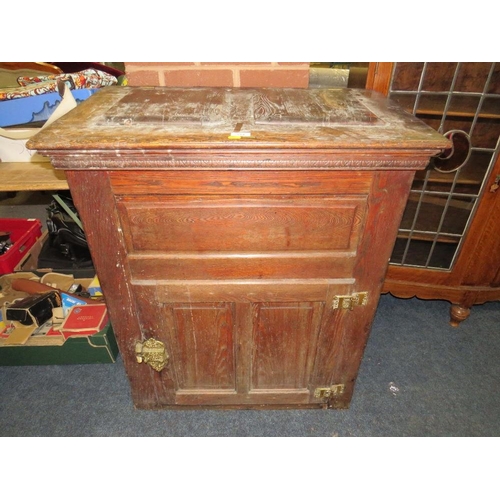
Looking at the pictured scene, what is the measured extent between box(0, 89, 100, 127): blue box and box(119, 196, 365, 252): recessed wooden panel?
84 cm

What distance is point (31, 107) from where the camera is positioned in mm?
1468

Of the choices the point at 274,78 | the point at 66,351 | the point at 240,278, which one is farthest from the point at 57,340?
the point at 274,78

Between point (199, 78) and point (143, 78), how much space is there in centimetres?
22

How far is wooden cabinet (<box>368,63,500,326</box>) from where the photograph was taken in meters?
1.41

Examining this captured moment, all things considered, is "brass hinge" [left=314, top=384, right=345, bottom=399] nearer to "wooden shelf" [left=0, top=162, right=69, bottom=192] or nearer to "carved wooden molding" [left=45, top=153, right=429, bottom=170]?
"carved wooden molding" [left=45, top=153, right=429, bottom=170]

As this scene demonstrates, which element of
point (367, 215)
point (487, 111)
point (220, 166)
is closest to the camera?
point (220, 166)

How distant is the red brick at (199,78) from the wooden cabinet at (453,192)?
608 mm

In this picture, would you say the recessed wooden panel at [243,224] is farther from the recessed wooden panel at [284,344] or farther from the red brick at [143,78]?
the red brick at [143,78]

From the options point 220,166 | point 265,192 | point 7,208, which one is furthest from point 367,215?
point 7,208

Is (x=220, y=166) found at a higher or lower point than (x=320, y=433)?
higher

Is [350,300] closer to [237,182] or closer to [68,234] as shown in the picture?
[237,182]

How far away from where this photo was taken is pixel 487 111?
142cm
